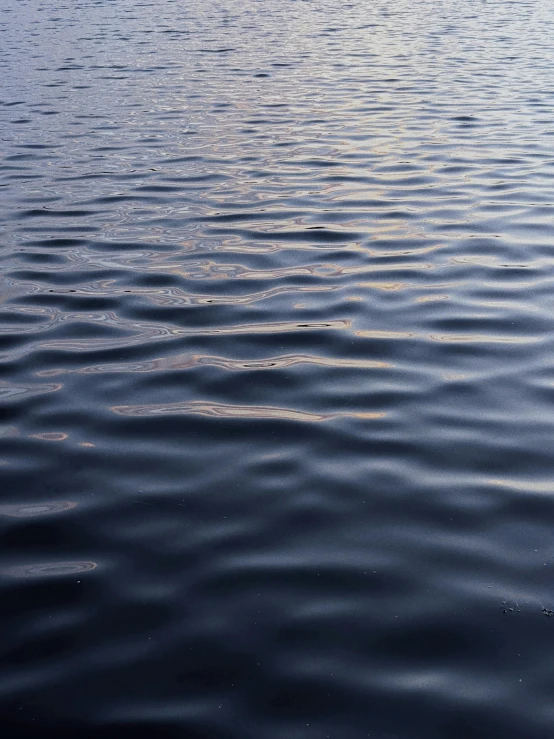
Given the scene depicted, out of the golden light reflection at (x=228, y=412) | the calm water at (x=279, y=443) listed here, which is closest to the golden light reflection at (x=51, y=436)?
the calm water at (x=279, y=443)

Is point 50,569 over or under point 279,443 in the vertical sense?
over

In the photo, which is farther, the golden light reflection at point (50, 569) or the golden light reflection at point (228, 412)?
the golden light reflection at point (228, 412)

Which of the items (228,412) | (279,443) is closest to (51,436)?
(228,412)

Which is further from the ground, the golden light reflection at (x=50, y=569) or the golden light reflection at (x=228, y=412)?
the golden light reflection at (x=50, y=569)

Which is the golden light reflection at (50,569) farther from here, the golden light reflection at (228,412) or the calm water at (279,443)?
the golden light reflection at (228,412)

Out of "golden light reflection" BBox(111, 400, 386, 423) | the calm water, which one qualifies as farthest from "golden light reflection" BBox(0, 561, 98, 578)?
"golden light reflection" BBox(111, 400, 386, 423)

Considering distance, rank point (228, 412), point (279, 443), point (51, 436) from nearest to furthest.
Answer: point (279, 443)
point (51, 436)
point (228, 412)

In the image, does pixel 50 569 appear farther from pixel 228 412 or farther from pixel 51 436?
pixel 228 412

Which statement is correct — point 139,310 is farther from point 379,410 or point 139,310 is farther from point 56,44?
point 56,44

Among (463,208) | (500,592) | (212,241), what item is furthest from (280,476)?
(463,208)

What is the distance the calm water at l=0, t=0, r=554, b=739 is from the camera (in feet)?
10.4

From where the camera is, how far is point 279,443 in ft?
15.7

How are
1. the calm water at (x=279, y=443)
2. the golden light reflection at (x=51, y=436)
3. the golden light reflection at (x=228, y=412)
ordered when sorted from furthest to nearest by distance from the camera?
the golden light reflection at (x=228, y=412) < the golden light reflection at (x=51, y=436) < the calm water at (x=279, y=443)

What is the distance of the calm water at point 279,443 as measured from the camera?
10.4ft
